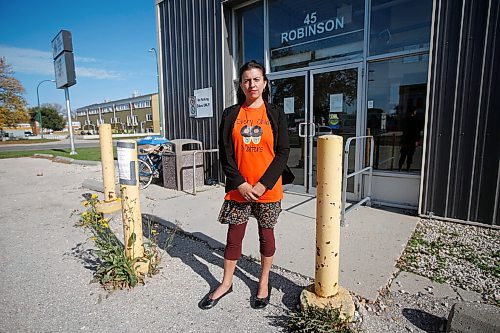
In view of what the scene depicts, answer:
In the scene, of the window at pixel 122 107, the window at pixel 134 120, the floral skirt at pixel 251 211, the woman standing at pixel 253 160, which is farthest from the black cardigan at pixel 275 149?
the window at pixel 122 107

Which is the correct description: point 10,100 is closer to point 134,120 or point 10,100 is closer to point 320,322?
point 134,120

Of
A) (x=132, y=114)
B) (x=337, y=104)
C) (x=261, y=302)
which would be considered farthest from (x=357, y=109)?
(x=132, y=114)

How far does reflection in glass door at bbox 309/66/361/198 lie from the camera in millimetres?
4812

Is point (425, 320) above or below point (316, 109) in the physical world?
below

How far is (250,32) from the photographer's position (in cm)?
628

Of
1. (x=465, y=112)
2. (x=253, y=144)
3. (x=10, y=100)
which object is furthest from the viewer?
(x=10, y=100)

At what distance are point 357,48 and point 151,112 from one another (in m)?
50.5

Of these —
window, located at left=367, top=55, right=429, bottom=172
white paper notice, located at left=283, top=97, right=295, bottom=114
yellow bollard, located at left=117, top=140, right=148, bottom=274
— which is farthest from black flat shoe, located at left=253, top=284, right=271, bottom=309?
white paper notice, located at left=283, top=97, right=295, bottom=114

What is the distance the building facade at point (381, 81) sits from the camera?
362 centimetres

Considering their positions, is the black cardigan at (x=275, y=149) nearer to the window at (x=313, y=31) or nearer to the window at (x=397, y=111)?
the window at (x=397, y=111)

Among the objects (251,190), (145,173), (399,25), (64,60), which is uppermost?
(64,60)

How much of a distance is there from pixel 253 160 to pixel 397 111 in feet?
11.0

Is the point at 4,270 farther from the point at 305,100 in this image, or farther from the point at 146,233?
the point at 305,100

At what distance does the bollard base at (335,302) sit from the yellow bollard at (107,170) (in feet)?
11.3
